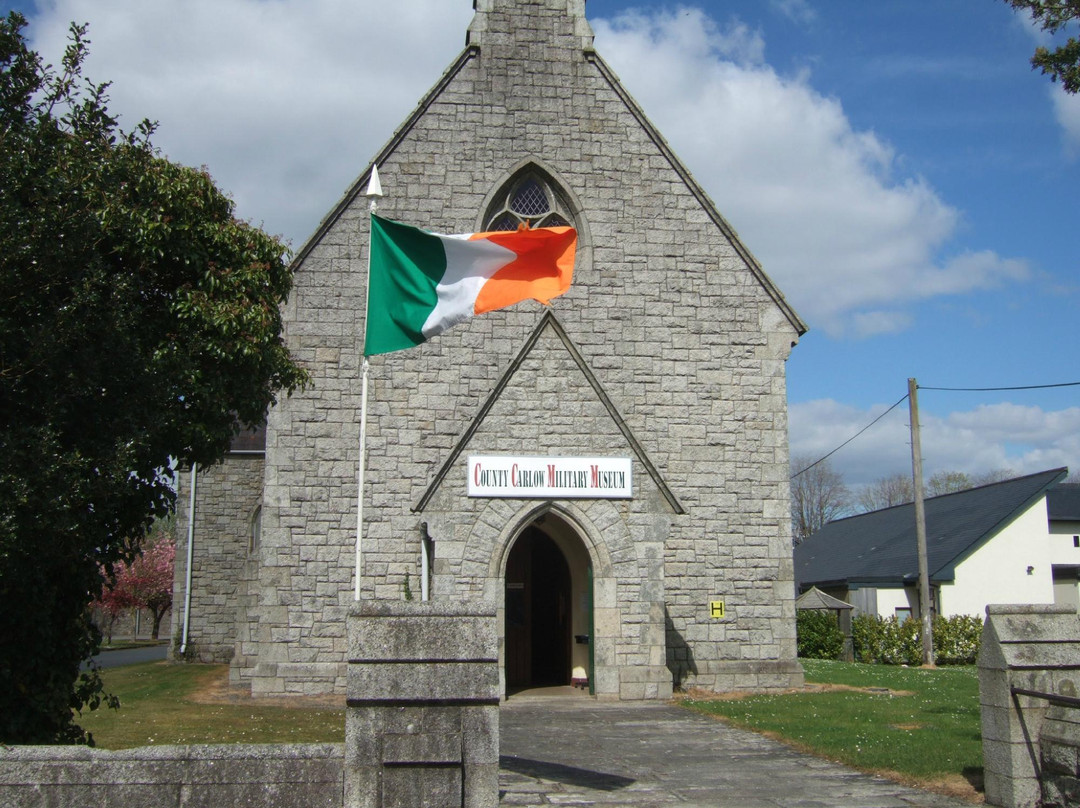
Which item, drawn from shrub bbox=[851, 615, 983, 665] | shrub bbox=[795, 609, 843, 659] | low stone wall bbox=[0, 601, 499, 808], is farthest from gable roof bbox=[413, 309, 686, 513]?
shrub bbox=[795, 609, 843, 659]

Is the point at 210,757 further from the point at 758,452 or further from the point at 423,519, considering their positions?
the point at 758,452

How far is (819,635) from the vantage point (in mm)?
29797

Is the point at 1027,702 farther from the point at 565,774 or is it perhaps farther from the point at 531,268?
the point at 531,268

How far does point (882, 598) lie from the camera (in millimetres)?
35625

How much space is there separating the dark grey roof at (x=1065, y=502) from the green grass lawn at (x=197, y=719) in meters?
32.8

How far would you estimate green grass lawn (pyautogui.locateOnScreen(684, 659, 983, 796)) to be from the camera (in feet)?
32.1

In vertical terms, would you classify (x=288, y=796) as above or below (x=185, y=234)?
below

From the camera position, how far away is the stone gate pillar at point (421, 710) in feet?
19.7

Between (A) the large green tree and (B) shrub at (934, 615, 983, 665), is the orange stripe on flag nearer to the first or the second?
(A) the large green tree

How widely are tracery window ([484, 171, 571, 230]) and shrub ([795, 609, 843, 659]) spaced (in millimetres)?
15831

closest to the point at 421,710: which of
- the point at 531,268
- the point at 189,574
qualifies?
the point at 531,268

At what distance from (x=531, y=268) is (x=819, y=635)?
72.6 feet

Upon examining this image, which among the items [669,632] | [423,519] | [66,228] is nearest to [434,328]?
[66,228]

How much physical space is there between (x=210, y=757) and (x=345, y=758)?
0.83m
